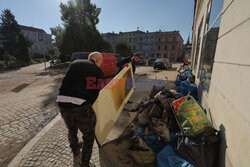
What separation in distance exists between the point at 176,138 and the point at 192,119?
0.44m

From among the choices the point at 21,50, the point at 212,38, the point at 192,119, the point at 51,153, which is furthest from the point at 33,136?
the point at 21,50

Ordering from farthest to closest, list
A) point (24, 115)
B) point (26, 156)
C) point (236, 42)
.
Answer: point (24, 115) → point (26, 156) → point (236, 42)

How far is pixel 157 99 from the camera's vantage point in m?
2.81

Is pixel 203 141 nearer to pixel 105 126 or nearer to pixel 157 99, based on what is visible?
pixel 157 99

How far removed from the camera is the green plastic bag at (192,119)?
1.82 meters

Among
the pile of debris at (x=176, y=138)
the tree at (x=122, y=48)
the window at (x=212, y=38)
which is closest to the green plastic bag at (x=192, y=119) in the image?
the pile of debris at (x=176, y=138)

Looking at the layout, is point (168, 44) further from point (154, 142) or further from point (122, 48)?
point (154, 142)

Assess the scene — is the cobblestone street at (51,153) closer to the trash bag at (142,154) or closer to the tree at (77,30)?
the trash bag at (142,154)

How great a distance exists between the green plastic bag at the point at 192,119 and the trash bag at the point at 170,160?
0.43 metres

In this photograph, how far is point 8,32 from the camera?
37.2 m

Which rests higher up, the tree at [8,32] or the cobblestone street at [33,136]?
the tree at [8,32]

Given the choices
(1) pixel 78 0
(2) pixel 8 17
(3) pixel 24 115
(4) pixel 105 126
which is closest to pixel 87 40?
(1) pixel 78 0

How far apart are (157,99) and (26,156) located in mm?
2884

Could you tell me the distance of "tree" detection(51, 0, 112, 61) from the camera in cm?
2211
